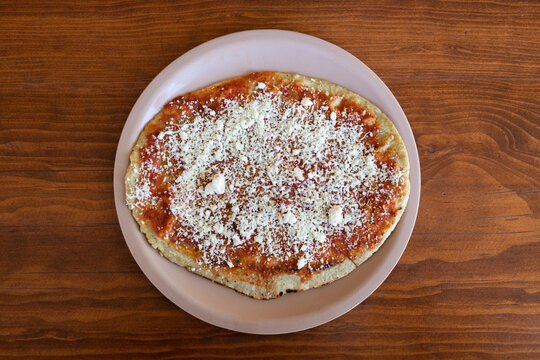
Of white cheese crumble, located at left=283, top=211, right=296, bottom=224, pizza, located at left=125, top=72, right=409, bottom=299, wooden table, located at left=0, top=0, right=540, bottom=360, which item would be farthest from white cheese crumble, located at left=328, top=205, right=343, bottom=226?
wooden table, located at left=0, top=0, right=540, bottom=360

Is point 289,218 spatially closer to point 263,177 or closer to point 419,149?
point 263,177

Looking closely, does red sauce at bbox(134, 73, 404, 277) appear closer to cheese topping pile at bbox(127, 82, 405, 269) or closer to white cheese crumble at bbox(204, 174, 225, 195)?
cheese topping pile at bbox(127, 82, 405, 269)

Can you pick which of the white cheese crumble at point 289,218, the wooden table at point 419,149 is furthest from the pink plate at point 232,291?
the white cheese crumble at point 289,218

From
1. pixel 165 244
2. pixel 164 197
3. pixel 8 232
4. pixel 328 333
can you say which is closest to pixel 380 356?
pixel 328 333

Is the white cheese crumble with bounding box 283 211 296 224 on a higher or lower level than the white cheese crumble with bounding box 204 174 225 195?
lower

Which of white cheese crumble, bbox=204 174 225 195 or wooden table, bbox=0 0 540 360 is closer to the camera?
white cheese crumble, bbox=204 174 225 195

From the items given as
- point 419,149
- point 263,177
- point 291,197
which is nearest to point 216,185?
point 263,177

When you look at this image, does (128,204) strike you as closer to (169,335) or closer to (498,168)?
(169,335)
